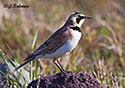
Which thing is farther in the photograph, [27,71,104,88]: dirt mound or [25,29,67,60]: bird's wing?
[25,29,67,60]: bird's wing

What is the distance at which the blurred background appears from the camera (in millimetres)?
6384

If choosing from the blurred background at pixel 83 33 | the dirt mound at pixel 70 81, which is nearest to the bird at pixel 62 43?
the dirt mound at pixel 70 81

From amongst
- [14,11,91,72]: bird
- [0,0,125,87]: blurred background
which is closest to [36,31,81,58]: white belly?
[14,11,91,72]: bird

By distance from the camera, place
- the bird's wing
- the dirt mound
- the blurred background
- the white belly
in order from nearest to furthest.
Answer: the dirt mound → the white belly → the bird's wing → the blurred background

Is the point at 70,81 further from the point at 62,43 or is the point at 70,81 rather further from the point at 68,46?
the point at 62,43

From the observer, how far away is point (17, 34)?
7.92 meters

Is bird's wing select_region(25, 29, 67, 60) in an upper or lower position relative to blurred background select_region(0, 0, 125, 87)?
upper

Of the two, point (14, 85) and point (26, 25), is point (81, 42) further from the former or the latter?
point (14, 85)

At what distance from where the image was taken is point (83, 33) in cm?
790

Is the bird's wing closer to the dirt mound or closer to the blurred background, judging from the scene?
the dirt mound

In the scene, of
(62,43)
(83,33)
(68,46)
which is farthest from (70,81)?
(83,33)

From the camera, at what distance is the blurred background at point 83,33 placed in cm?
638

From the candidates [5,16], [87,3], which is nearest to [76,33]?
[5,16]

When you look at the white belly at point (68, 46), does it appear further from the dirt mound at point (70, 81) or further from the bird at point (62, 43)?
the dirt mound at point (70, 81)
